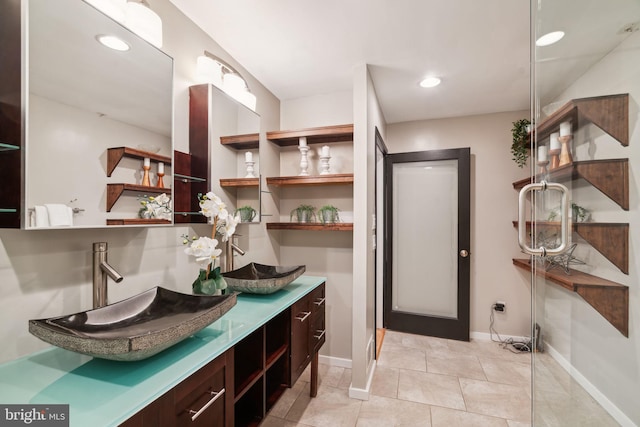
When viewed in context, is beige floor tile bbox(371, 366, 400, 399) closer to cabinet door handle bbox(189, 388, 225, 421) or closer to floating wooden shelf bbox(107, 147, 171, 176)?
cabinet door handle bbox(189, 388, 225, 421)

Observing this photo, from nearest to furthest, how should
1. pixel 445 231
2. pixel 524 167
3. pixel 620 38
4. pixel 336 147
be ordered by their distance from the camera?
1. pixel 620 38
2. pixel 336 147
3. pixel 524 167
4. pixel 445 231

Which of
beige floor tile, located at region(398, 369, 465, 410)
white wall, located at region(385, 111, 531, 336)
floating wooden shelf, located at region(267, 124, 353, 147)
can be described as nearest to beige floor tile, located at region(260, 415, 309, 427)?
beige floor tile, located at region(398, 369, 465, 410)

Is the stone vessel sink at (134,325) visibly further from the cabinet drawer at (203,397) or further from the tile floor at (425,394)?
the tile floor at (425,394)

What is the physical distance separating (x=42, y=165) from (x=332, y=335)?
2395 mm

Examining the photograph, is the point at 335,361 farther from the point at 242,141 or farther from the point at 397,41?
the point at 397,41

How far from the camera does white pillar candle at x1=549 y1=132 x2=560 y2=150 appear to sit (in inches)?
44.1

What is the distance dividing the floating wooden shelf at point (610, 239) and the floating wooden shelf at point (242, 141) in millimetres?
1904

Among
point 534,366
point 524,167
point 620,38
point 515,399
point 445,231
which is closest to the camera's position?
point 620,38

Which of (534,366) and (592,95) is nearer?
(592,95)

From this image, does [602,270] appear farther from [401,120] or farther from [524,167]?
[401,120]

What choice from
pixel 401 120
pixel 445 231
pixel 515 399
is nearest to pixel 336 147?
pixel 401 120

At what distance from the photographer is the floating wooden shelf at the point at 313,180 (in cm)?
232

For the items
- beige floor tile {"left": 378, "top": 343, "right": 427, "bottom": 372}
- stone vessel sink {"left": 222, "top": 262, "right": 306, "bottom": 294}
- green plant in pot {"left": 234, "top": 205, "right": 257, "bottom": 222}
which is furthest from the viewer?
beige floor tile {"left": 378, "top": 343, "right": 427, "bottom": 372}

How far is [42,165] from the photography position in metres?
0.94
